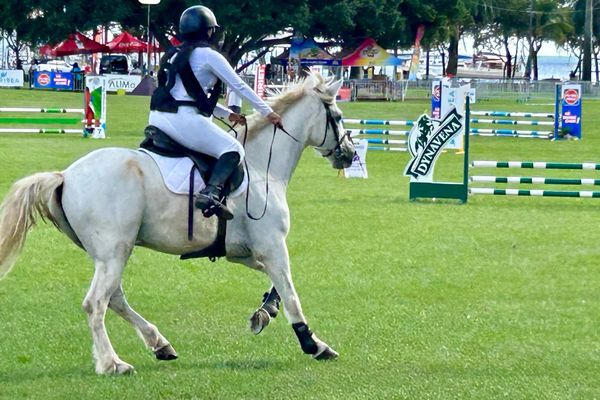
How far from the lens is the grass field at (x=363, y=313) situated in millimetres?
7543

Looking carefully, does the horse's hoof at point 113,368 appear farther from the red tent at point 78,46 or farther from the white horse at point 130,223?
the red tent at point 78,46

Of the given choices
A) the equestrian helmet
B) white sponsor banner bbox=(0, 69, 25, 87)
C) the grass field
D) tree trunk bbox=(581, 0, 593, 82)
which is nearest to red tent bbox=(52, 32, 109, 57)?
white sponsor banner bbox=(0, 69, 25, 87)

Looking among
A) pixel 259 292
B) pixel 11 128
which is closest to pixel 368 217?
pixel 259 292

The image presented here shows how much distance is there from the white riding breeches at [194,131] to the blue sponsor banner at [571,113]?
2720cm

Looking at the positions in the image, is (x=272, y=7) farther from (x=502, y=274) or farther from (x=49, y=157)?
(x=502, y=274)

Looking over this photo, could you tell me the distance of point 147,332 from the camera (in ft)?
27.0

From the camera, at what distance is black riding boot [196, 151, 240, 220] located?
312 inches

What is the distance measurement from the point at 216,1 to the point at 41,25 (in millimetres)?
9924

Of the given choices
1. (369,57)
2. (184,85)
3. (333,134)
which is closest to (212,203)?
(184,85)

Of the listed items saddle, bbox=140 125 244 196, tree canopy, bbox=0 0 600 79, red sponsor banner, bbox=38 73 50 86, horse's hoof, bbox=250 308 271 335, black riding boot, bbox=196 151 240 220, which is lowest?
horse's hoof, bbox=250 308 271 335

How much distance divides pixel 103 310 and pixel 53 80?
5383 cm

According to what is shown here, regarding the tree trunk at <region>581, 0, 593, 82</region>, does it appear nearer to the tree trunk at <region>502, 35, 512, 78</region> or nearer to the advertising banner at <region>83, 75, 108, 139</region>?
the tree trunk at <region>502, 35, 512, 78</region>

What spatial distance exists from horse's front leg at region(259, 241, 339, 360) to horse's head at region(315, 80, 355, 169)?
46.8 inches

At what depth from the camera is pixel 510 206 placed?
18.4 m
